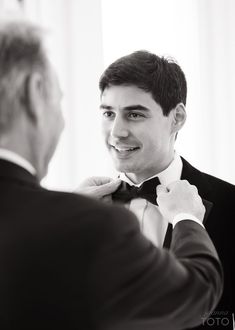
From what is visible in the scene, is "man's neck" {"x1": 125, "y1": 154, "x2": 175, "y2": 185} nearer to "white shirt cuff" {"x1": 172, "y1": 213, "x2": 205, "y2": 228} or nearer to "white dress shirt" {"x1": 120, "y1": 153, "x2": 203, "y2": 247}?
"white dress shirt" {"x1": 120, "y1": 153, "x2": 203, "y2": 247}

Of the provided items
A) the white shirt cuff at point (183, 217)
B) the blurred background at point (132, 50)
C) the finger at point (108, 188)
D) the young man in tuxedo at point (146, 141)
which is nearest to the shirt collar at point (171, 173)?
the young man in tuxedo at point (146, 141)

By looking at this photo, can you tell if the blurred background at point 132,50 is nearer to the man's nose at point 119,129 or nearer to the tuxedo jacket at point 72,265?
the man's nose at point 119,129

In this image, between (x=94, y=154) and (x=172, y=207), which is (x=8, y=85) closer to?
(x=172, y=207)

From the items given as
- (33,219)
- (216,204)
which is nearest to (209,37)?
(216,204)

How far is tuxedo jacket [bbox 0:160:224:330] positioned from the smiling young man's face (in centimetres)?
87

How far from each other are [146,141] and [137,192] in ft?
0.58

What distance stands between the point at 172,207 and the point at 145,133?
496 mm

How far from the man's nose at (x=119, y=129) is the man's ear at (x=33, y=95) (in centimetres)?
87

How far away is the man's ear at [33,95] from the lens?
2.91ft

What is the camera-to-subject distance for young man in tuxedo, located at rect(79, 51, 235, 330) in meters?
1.73

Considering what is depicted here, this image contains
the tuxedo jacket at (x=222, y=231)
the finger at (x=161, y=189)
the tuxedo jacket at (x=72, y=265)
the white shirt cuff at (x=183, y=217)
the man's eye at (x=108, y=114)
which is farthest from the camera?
the man's eye at (x=108, y=114)

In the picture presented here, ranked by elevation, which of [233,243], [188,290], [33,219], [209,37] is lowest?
[233,243]

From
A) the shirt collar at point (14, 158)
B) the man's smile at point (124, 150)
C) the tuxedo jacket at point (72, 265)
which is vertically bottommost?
the man's smile at point (124, 150)

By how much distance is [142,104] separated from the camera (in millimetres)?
1773
